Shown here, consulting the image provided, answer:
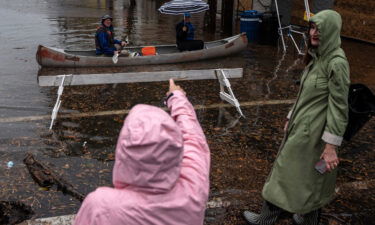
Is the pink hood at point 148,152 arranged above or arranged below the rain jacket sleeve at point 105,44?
above

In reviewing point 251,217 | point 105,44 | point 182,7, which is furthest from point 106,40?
point 251,217

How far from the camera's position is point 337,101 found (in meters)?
2.84

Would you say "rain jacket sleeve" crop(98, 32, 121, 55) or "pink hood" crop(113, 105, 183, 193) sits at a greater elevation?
"pink hood" crop(113, 105, 183, 193)

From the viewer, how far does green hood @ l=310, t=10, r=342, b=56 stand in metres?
2.84

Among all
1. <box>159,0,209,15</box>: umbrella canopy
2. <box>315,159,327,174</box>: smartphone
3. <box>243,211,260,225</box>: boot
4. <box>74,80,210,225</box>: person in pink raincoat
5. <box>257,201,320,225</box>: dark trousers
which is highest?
<box>74,80,210,225</box>: person in pink raincoat

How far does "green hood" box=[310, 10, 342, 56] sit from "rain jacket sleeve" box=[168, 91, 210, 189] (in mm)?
1340

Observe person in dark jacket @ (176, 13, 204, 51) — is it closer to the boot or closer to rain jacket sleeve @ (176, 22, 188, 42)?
rain jacket sleeve @ (176, 22, 188, 42)

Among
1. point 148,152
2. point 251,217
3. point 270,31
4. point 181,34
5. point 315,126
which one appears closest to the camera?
point 148,152

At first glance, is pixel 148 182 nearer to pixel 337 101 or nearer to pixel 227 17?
pixel 337 101

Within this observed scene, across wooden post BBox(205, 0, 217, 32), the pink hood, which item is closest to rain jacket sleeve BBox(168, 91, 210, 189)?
the pink hood

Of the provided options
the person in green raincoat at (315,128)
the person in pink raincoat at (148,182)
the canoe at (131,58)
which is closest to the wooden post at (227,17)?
the canoe at (131,58)

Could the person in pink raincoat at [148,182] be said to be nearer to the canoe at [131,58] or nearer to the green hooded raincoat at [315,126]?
the green hooded raincoat at [315,126]

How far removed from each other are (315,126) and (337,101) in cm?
27

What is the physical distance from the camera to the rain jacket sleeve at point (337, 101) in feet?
9.22
